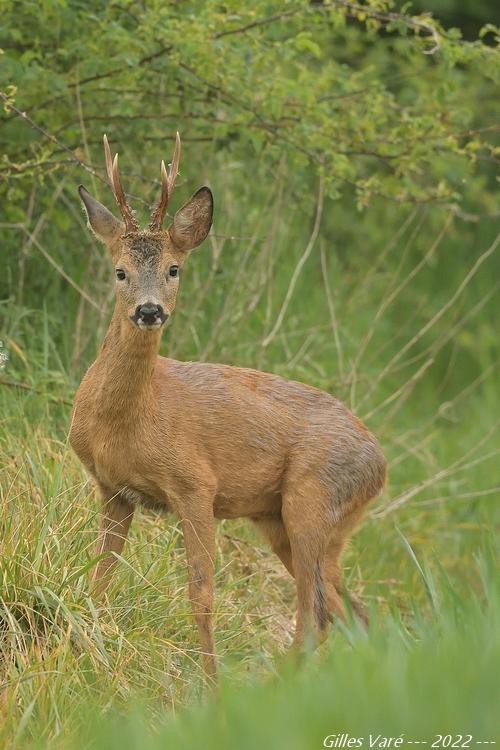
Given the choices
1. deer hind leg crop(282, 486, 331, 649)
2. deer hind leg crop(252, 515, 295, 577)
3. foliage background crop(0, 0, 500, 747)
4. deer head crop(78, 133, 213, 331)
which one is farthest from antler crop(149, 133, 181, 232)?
deer hind leg crop(252, 515, 295, 577)

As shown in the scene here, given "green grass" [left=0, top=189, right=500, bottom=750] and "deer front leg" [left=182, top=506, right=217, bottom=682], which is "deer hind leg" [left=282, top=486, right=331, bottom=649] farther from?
"deer front leg" [left=182, top=506, right=217, bottom=682]

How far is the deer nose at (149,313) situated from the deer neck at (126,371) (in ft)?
0.60

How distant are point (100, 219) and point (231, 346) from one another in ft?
9.68

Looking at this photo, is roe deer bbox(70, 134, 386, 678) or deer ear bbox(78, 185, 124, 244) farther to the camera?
deer ear bbox(78, 185, 124, 244)

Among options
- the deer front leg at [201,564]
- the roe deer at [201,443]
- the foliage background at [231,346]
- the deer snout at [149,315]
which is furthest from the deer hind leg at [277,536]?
the deer snout at [149,315]

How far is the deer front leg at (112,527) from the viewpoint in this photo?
5.83 metres

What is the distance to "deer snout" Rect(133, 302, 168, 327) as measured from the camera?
5574 mm

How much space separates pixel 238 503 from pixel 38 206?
324 centimetres

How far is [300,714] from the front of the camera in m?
3.74

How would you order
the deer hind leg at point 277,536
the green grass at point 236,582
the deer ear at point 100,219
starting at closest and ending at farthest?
the green grass at point 236,582 → the deer ear at point 100,219 → the deer hind leg at point 277,536

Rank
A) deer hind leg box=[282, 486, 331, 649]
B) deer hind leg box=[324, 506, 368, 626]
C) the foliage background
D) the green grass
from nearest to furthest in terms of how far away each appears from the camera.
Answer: the green grass < the foliage background < deer hind leg box=[282, 486, 331, 649] < deer hind leg box=[324, 506, 368, 626]

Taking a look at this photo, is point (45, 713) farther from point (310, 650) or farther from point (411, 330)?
point (411, 330)

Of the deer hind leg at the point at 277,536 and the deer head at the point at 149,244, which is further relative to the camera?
the deer hind leg at the point at 277,536

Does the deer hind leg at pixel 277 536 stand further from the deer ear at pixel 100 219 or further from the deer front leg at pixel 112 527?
the deer ear at pixel 100 219
